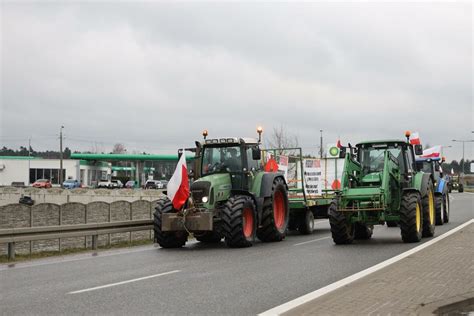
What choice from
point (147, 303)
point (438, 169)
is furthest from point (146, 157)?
point (147, 303)

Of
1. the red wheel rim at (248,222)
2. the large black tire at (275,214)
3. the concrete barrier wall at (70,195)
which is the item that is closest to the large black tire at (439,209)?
the large black tire at (275,214)

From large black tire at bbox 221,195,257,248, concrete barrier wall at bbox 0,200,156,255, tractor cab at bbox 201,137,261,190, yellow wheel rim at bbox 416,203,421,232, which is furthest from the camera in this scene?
concrete barrier wall at bbox 0,200,156,255

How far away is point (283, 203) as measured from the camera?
18781 millimetres

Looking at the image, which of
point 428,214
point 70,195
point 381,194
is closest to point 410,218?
point 381,194

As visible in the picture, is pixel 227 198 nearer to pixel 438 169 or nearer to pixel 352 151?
pixel 352 151

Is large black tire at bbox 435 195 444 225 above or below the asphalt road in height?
above

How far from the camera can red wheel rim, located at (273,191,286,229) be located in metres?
18.4

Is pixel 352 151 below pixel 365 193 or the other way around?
the other way around

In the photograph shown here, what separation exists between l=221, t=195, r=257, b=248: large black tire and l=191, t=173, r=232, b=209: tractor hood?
1.54 feet

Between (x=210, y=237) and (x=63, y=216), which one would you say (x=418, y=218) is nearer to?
(x=210, y=237)

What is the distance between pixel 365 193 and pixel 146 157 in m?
85.5

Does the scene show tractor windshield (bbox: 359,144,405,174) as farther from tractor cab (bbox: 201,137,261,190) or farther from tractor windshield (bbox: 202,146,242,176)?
tractor windshield (bbox: 202,146,242,176)

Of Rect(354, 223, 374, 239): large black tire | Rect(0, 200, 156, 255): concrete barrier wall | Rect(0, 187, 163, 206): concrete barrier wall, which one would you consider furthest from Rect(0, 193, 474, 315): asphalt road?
Rect(0, 187, 163, 206): concrete barrier wall

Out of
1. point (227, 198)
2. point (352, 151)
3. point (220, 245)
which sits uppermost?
point (352, 151)
